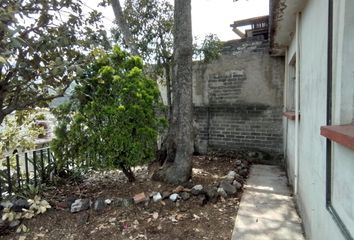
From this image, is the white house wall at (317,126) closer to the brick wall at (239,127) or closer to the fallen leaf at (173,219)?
the fallen leaf at (173,219)

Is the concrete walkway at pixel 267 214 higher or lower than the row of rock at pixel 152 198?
lower

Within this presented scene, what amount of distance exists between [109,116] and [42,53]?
1247 millimetres

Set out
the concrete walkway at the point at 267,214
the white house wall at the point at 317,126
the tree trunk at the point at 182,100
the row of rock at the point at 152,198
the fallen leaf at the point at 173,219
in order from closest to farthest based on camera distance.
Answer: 1. the white house wall at the point at 317,126
2. the concrete walkway at the point at 267,214
3. the fallen leaf at the point at 173,219
4. the row of rock at the point at 152,198
5. the tree trunk at the point at 182,100

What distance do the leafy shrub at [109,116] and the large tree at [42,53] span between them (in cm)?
31

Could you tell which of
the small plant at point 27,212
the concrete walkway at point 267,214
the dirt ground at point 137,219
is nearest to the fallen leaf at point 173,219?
the dirt ground at point 137,219

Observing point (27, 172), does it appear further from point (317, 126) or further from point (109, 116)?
point (317, 126)

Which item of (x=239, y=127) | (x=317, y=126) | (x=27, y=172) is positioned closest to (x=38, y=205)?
(x=27, y=172)

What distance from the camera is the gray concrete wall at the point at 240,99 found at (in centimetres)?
671

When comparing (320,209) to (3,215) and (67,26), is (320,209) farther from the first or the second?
(67,26)

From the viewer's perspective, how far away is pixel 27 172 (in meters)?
4.44

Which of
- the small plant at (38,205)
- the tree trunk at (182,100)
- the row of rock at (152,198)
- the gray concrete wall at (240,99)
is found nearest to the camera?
the small plant at (38,205)

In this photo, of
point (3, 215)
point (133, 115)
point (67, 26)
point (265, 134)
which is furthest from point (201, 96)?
point (3, 215)

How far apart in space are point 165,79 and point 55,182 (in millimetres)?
3454

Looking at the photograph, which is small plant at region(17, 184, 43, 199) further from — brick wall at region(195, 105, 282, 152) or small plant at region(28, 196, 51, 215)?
brick wall at region(195, 105, 282, 152)
